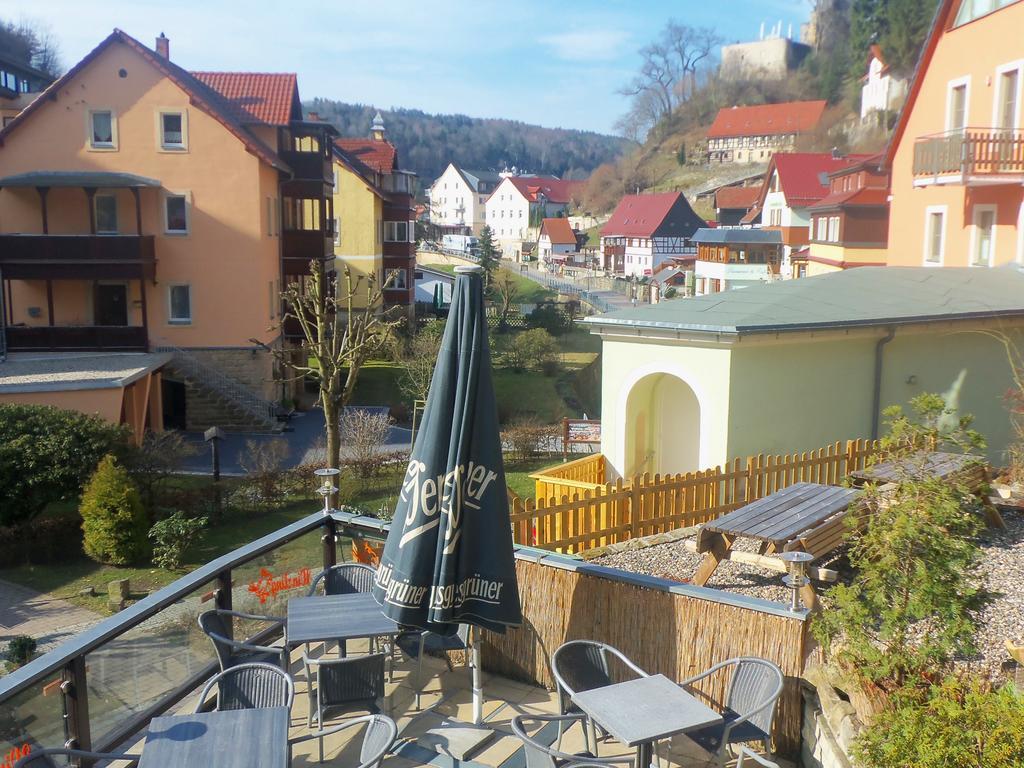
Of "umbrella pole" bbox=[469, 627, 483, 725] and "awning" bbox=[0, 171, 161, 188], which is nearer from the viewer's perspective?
"umbrella pole" bbox=[469, 627, 483, 725]

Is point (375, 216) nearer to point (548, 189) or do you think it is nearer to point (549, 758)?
point (549, 758)

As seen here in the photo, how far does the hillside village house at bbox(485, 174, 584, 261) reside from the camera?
386ft

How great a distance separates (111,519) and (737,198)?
7223 centimetres

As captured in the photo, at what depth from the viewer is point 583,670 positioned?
5461mm

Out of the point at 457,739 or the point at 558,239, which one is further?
the point at 558,239

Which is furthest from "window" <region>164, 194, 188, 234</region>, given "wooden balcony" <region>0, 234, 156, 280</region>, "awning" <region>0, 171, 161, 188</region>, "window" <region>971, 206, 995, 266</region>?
"window" <region>971, 206, 995, 266</region>

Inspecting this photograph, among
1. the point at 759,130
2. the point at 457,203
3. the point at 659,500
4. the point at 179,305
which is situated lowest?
the point at 659,500

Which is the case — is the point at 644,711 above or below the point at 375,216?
below

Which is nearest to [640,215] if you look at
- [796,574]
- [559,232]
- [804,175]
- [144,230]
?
[559,232]

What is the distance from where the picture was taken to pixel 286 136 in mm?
31531

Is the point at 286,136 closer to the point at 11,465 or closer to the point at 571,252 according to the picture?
the point at 11,465

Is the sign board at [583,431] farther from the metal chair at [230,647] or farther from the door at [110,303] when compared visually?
the metal chair at [230,647]

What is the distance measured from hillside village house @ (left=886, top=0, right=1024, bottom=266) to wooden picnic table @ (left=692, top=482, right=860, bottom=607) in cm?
1312

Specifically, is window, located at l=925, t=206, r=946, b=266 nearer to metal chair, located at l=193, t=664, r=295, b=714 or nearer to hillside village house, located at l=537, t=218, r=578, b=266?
metal chair, located at l=193, t=664, r=295, b=714
